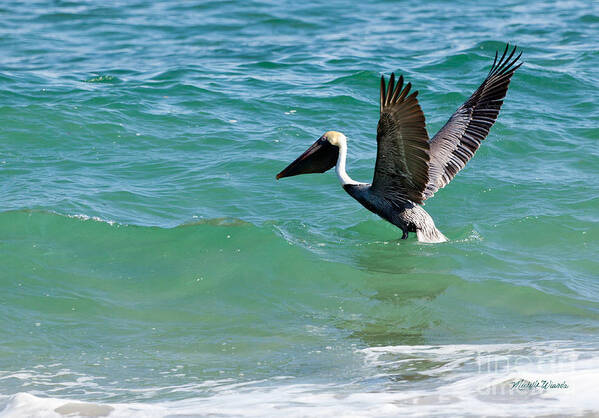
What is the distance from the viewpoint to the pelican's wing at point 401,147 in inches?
237

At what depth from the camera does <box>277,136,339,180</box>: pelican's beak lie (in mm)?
7488

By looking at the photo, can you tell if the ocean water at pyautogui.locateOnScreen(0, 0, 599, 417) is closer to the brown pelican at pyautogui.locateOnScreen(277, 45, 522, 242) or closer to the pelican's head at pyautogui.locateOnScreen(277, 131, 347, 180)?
the brown pelican at pyautogui.locateOnScreen(277, 45, 522, 242)

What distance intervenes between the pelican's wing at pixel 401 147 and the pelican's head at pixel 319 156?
612 millimetres

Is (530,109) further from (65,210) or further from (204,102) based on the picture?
(65,210)

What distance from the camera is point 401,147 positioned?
648 cm

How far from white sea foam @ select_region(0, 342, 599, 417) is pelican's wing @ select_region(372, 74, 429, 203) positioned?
208 centimetres

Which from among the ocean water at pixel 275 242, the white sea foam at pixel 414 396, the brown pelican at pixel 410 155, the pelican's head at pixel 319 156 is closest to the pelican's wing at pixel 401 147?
the brown pelican at pixel 410 155

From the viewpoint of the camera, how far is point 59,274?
622cm

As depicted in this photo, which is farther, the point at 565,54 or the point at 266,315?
the point at 565,54

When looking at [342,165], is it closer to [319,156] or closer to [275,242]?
[319,156]

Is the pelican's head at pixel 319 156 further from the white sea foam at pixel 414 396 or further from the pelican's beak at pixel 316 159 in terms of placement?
the white sea foam at pixel 414 396

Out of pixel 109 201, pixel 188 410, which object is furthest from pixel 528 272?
pixel 109 201

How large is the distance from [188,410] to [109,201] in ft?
14.0

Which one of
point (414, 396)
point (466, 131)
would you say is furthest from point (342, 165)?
point (414, 396)
